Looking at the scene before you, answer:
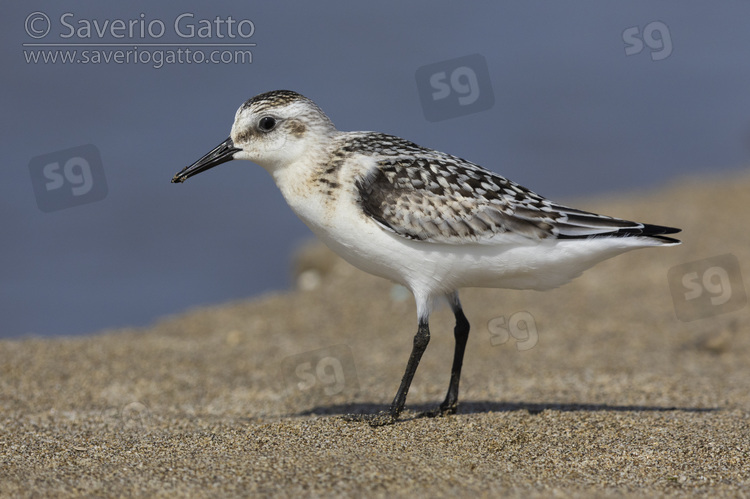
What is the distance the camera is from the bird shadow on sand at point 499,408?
566 cm

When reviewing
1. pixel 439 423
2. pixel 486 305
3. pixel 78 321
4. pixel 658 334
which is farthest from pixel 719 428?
pixel 78 321

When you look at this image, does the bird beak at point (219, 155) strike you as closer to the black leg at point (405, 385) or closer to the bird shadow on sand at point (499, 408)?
the black leg at point (405, 385)

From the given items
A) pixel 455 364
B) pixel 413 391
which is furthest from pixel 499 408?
pixel 413 391

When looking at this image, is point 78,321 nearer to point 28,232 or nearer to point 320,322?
point 28,232

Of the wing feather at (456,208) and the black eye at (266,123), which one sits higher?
the black eye at (266,123)

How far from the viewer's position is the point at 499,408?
5723 millimetres

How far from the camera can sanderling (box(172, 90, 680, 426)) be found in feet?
16.1
